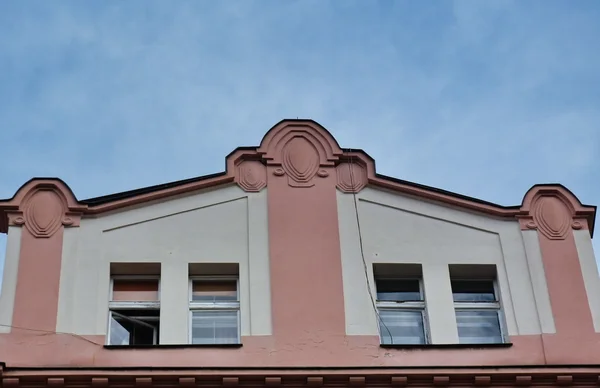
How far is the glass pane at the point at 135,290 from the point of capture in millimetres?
17812

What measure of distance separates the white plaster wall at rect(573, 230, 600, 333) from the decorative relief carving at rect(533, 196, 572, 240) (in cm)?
23

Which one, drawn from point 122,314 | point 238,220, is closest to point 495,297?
point 238,220

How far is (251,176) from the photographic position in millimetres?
18766

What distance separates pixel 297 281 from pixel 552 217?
417 cm

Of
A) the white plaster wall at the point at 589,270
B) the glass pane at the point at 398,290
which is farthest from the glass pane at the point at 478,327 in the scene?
the white plaster wall at the point at 589,270

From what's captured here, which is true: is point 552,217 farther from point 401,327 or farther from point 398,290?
point 401,327

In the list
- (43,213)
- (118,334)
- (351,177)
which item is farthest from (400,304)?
(43,213)

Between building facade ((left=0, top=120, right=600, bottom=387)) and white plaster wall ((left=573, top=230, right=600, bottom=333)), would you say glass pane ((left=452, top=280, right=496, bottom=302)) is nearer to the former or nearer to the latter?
building facade ((left=0, top=120, right=600, bottom=387))

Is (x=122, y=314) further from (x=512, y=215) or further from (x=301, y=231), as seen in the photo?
(x=512, y=215)

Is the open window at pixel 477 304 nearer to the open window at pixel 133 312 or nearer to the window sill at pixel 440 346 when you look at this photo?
the window sill at pixel 440 346

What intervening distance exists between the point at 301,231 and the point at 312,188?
831mm

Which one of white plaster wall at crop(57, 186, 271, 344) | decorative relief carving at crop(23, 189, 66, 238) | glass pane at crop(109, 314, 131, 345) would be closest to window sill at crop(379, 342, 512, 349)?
white plaster wall at crop(57, 186, 271, 344)

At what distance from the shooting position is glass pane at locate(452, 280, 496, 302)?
59.7ft

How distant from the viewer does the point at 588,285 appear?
17.9 m
